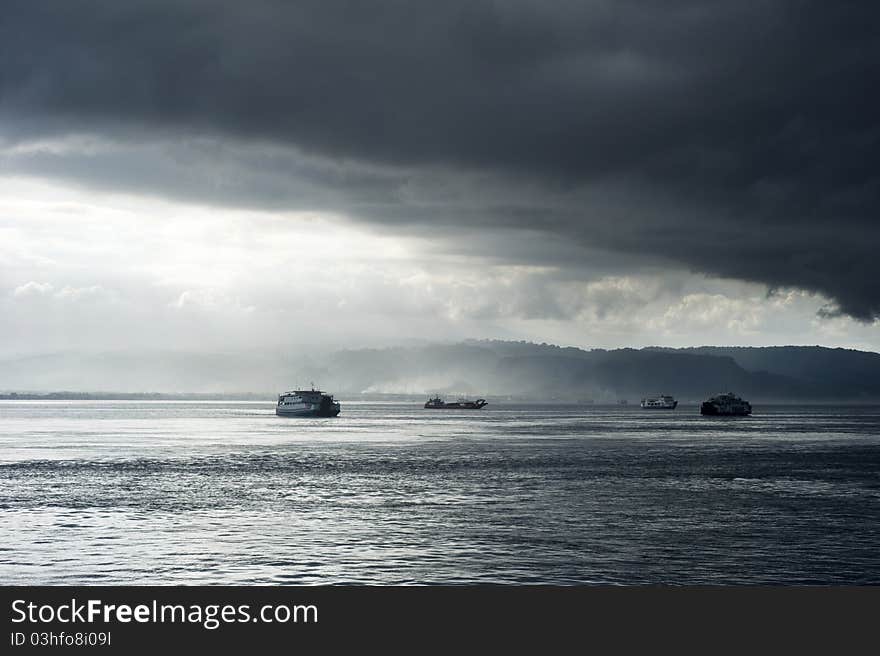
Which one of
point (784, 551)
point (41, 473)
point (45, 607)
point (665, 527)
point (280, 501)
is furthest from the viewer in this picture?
point (41, 473)

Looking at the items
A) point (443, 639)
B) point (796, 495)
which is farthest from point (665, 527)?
point (443, 639)

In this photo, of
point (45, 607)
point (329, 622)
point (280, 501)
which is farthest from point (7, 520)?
point (329, 622)

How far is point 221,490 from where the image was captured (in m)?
85.9

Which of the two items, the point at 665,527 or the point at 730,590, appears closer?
the point at 730,590

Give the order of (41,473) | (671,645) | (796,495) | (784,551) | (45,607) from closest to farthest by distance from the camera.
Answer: (671,645)
(45,607)
(784,551)
(796,495)
(41,473)

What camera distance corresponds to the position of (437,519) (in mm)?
65188

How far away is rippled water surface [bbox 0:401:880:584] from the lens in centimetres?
4697

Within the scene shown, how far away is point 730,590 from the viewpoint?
4209 cm

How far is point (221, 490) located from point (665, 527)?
139 ft

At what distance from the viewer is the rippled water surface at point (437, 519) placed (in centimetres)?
4697

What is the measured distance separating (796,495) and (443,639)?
58.3 metres

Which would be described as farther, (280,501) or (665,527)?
(280,501)

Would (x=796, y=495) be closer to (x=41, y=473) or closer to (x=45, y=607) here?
(x=45, y=607)

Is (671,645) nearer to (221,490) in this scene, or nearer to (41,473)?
(221,490)
